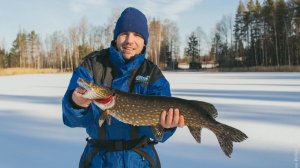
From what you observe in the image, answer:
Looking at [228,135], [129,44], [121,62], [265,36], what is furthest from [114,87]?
[265,36]

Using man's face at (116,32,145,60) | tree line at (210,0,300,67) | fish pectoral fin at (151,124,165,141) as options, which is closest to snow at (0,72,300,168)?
fish pectoral fin at (151,124,165,141)

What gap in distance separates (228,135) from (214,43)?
6054 cm

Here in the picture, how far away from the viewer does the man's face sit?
2.28 m

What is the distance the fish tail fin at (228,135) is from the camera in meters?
2.13

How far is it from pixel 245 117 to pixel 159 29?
50.5 metres

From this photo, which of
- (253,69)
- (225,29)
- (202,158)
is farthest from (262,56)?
(202,158)

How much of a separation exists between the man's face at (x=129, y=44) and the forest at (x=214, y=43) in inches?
1680

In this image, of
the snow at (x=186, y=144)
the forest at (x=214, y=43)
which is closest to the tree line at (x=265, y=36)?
the forest at (x=214, y=43)

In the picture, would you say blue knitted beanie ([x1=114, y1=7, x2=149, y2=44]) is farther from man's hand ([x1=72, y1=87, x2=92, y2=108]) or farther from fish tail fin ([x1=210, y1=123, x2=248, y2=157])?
fish tail fin ([x1=210, y1=123, x2=248, y2=157])

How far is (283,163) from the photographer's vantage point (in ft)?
12.3

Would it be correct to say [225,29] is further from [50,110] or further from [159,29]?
[50,110]

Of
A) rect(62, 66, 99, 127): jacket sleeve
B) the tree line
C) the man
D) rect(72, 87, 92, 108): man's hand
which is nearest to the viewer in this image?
rect(72, 87, 92, 108): man's hand

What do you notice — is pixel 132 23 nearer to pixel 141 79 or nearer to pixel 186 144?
pixel 141 79

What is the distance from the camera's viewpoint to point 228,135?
7.03ft
